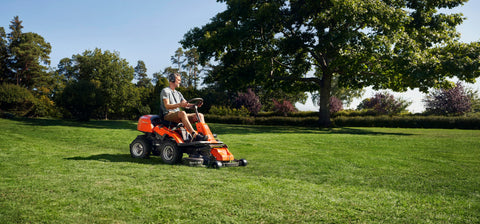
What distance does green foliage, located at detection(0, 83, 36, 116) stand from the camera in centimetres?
2730

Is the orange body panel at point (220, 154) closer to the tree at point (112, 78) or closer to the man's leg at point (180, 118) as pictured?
the man's leg at point (180, 118)

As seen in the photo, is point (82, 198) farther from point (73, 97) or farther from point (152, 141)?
point (73, 97)

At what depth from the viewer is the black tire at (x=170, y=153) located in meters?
7.07

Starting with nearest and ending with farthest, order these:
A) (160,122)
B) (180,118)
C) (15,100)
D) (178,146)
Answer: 1. (178,146)
2. (180,118)
3. (160,122)
4. (15,100)

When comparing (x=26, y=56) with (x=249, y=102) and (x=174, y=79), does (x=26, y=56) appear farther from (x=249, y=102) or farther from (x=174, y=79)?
(x=174, y=79)

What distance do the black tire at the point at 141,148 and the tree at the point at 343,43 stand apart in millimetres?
14220

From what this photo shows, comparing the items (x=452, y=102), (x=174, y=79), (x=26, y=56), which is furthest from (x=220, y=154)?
(x=26, y=56)

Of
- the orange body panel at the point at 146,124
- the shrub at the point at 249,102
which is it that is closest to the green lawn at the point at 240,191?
the orange body panel at the point at 146,124

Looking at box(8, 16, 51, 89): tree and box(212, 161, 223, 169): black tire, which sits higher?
box(8, 16, 51, 89): tree

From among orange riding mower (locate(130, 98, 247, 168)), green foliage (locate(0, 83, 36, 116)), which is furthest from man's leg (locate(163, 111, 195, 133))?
green foliage (locate(0, 83, 36, 116))

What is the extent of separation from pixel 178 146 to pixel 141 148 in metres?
1.36

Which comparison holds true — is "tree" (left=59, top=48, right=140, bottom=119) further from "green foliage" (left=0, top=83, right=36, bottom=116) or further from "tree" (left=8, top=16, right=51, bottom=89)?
"tree" (left=8, top=16, right=51, bottom=89)

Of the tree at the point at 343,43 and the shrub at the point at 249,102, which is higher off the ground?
the tree at the point at 343,43

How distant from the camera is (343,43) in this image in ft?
66.8
